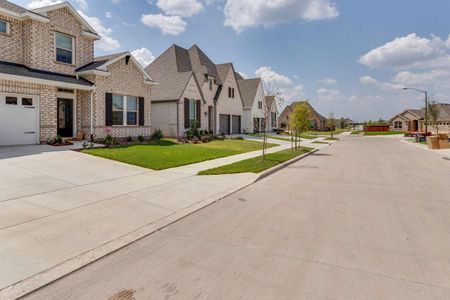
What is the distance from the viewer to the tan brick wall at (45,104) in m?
14.2

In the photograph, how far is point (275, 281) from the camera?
3457 mm

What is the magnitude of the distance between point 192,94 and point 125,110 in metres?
8.33

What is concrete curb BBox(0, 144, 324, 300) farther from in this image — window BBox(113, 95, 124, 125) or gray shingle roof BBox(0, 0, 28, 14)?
gray shingle roof BBox(0, 0, 28, 14)

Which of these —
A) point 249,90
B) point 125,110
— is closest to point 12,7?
point 125,110

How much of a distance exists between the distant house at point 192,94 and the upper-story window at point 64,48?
28.1 ft

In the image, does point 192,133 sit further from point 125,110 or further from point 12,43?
point 12,43

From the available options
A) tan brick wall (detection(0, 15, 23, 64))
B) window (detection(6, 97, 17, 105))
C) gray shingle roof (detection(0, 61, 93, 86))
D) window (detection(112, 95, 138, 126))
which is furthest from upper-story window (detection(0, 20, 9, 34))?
window (detection(112, 95, 138, 126))

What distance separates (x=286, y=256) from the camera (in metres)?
4.14

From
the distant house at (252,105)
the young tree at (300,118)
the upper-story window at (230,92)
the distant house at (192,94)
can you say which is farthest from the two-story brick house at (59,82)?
the distant house at (252,105)

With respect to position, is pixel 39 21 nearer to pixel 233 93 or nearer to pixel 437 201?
pixel 437 201

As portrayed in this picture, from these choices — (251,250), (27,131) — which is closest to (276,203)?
(251,250)

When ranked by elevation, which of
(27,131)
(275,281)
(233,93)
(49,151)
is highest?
(233,93)

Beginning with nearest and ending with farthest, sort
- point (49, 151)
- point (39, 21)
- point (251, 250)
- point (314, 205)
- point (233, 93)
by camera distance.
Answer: point (251, 250), point (314, 205), point (49, 151), point (39, 21), point (233, 93)

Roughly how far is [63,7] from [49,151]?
31.8 ft
